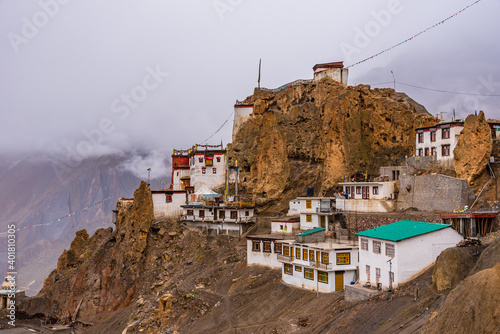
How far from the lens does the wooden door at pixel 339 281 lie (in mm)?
42312

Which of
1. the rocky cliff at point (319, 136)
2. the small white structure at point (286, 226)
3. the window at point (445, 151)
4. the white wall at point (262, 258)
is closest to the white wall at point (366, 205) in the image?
the small white structure at point (286, 226)

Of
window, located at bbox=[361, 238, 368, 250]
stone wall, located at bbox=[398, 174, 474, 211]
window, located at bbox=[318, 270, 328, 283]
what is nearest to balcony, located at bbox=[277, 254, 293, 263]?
window, located at bbox=[318, 270, 328, 283]

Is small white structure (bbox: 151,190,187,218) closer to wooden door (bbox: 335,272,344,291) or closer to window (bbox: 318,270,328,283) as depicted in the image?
window (bbox: 318,270,328,283)

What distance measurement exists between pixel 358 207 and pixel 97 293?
37.8 metres

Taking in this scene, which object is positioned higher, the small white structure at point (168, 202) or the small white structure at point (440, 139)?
the small white structure at point (440, 139)

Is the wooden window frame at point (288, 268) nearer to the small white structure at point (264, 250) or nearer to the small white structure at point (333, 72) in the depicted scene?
the small white structure at point (264, 250)

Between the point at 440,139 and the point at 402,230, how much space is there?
18.6m

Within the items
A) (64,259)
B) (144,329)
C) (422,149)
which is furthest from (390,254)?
(64,259)

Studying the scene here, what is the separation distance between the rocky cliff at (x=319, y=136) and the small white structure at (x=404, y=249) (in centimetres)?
2429

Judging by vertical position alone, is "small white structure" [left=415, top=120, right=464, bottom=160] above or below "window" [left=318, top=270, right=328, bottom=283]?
above

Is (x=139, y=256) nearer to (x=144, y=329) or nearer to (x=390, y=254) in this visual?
(x=144, y=329)

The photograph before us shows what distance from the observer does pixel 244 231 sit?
209 ft

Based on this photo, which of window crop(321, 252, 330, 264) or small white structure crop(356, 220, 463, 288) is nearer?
small white structure crop(356, 220, 463, 288)

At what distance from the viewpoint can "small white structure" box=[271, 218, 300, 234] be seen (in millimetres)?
55938
